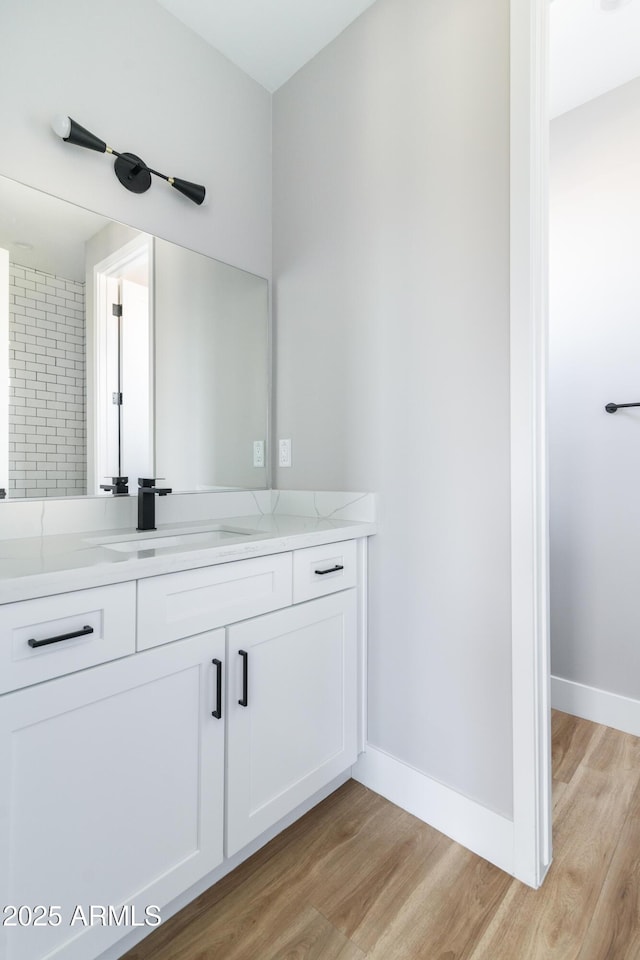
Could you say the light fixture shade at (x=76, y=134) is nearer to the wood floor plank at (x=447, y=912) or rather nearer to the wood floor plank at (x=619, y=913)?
the wood floor plank at (x=447, y=912)

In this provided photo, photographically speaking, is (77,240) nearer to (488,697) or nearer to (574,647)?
(488,697)

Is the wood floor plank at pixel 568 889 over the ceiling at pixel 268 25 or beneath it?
beneath

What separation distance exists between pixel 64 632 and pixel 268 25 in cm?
207

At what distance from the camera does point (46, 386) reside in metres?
1.37

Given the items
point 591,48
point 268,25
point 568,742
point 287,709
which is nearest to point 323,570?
point 287,709

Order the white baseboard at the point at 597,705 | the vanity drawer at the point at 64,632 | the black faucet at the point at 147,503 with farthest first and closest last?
1. the white baseboard at the point at 597,705
2. the black faucet at the point at 147,503
3. the vanity drawer at the point at 64,632

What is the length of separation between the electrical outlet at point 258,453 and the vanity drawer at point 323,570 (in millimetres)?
608

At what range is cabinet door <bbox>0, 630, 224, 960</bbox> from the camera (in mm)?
839

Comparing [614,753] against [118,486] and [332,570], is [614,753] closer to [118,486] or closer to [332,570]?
[332,570]

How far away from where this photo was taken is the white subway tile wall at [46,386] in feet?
4.31

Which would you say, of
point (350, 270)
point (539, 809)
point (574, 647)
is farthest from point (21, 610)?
point (574, 647)

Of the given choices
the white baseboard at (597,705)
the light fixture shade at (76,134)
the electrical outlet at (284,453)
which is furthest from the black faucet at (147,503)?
the white baseboard at (597,705)

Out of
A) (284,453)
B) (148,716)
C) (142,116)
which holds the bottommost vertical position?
(148,716)

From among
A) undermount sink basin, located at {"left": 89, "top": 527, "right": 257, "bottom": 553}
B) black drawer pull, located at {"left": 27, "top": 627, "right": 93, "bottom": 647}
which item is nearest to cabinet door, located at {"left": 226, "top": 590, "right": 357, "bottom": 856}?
undermount sink basin, located at {"left": 89, "top": 527, "right": 257, "bottom": 553}
